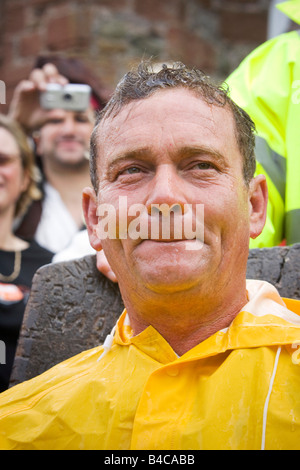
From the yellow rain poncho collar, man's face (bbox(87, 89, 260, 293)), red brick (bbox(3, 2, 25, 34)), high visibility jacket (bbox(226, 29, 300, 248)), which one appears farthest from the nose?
red brick (bbox(3, 2, 25, 34))

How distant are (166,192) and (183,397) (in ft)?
1.21

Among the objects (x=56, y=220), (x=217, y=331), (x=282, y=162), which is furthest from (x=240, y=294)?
(x=56, y=220)

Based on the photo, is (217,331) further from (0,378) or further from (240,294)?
(0,378)

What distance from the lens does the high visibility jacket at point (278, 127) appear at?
6.08 ft

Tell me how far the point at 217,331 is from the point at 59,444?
37cm

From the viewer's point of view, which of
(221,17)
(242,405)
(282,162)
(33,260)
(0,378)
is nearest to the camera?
(242,405)

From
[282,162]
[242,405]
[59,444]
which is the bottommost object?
[59,444]

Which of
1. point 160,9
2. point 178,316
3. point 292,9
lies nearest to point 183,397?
point 178,316

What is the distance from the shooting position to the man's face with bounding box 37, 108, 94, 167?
10.6ft

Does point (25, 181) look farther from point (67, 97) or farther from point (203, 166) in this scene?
point (203, 166)

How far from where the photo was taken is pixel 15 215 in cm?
312

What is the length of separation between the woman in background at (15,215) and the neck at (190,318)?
4.57ft

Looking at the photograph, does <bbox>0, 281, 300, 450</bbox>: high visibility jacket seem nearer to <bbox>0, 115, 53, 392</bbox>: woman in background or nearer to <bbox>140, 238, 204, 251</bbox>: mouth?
<bbox>140, 238, 204, 251</bbox>: mouth

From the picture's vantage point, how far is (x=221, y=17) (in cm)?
456
